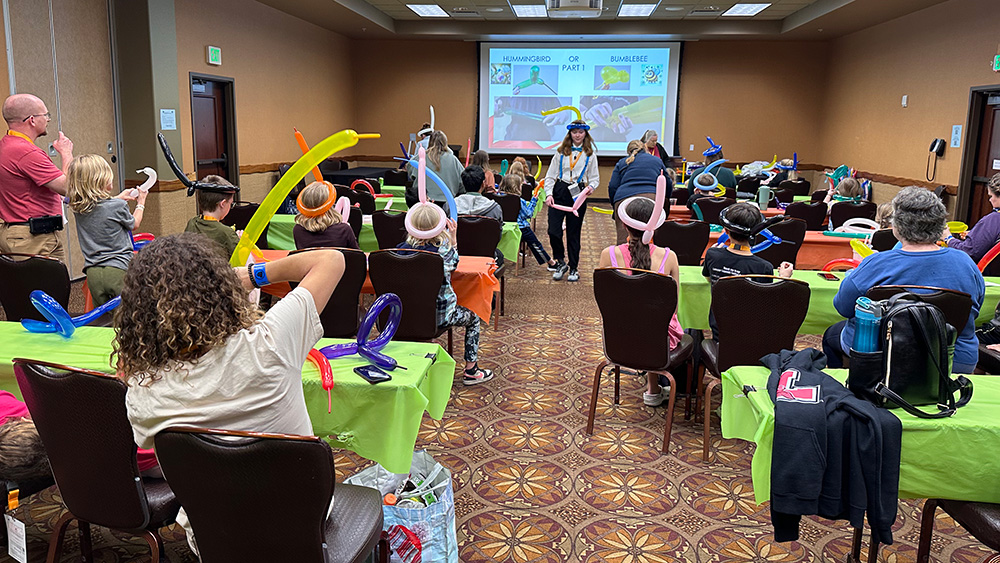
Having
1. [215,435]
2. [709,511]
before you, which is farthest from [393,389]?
[709,511]

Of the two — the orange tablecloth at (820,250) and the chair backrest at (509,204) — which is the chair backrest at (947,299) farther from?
the chair backrest at (509,204)

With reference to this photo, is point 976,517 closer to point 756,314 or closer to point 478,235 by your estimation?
point 756,314

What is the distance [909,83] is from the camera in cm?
1012

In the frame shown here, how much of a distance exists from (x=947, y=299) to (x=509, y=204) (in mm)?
4440

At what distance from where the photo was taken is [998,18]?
26.5 feet

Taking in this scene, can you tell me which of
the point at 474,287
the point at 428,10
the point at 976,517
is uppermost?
the point at 428,10

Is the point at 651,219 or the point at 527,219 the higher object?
the point at 651,219

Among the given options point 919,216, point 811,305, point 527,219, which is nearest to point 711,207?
point 527,219

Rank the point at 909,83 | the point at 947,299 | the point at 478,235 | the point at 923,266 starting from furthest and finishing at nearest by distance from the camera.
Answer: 1. the point at 909,83
2. the point at 478,235
3. the point at 923,266
4. the point at 947,299

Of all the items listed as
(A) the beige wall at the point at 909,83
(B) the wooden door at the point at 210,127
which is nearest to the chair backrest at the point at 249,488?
(B) the wooden door at the point at 210,127

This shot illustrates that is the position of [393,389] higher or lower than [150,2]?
lower

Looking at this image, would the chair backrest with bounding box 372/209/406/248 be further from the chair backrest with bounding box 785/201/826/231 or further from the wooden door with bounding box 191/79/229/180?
the wooden door with bounding box 191/79/229/180

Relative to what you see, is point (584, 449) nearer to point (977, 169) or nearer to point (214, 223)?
point (214, 223)

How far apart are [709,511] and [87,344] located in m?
2.41
